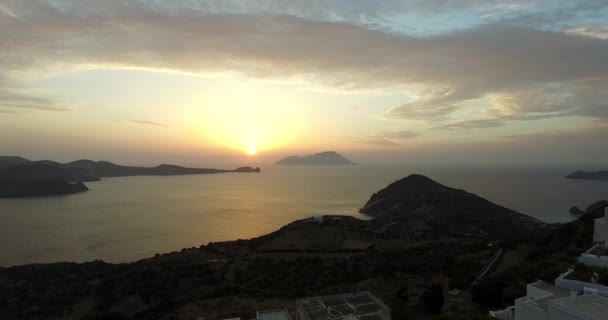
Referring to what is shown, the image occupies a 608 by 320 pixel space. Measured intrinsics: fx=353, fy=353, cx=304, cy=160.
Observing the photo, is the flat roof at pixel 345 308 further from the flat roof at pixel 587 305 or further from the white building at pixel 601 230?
the white building at pixel 601 230

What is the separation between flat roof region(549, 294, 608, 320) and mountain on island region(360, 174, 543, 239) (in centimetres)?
3636

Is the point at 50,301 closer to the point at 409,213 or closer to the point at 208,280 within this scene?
the point at 208,280

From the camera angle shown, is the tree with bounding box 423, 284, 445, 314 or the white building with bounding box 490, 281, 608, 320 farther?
the tree with bounding box 423, 284, 445, 314

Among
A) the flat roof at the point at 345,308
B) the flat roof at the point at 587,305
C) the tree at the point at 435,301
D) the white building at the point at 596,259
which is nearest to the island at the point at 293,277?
the tree at the point at 435,301

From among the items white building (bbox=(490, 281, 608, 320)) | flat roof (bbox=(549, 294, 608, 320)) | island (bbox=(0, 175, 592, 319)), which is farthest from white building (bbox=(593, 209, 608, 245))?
flat roof (bbox=(549, 294, 608, 320))

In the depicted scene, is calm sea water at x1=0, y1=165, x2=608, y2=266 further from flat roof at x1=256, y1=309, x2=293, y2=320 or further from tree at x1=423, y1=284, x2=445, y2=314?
tree at x1=423, y1=284, x2=445, y2=314

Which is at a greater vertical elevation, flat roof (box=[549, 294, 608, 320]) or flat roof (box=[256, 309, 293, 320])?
flat roof (box=[549, 294, 608, 320])

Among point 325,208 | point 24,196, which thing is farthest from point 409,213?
point 24,196

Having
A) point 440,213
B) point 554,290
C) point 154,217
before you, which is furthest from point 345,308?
point 154,217

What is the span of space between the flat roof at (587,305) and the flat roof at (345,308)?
5.20 m

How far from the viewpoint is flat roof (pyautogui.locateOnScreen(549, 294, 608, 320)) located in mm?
8781

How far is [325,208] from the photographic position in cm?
8550

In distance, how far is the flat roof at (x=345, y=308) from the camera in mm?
12336

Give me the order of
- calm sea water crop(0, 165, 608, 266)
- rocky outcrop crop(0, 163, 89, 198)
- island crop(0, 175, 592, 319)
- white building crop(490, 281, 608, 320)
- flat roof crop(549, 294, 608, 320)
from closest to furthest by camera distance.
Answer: flat roof crop(549, 294, 608, 320)
white building crop(490, 281, 608, 320)
island crop(0, 175, 592, 319)
calm sea water crop(0, 165, 608, 266)
rocky outcrop crop(0, 163, 89, 198)
